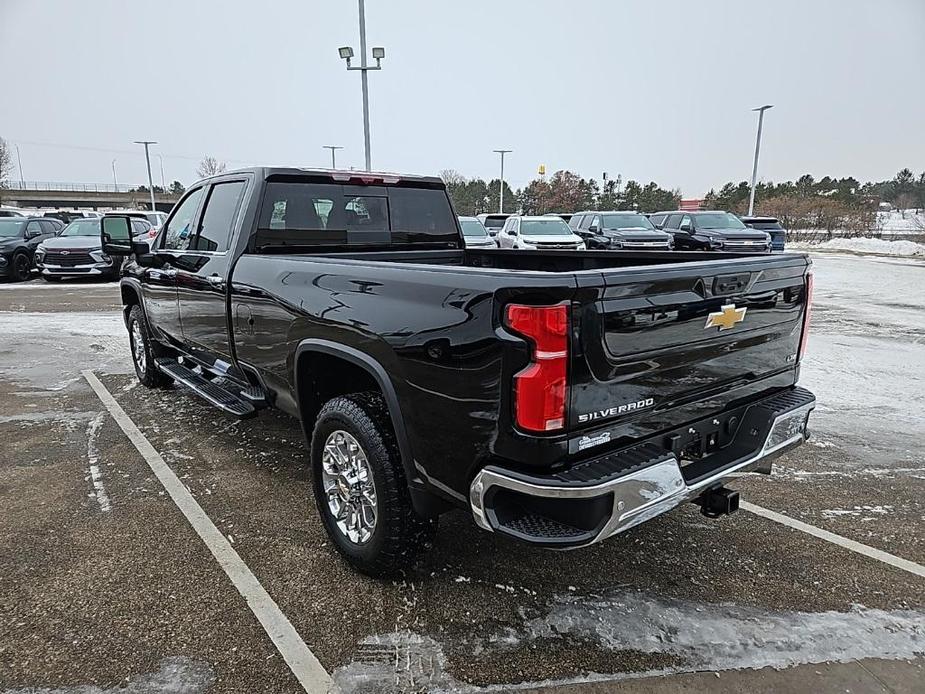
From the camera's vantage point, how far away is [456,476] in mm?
2393

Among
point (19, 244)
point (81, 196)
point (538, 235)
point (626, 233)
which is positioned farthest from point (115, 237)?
point (81, 196)

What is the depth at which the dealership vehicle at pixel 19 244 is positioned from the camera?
52.3 feet

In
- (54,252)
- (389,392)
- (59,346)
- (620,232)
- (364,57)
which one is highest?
(364,57)

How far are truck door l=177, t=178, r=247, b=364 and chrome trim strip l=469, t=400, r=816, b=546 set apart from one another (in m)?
2.58

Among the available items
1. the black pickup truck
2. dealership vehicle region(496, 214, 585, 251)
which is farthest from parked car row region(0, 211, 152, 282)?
the black pickup truck

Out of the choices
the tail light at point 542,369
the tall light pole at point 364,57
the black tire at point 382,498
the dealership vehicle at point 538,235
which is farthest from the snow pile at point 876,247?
the tail light at point 542,369

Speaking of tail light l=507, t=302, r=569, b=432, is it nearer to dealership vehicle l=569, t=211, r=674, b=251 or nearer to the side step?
the side step

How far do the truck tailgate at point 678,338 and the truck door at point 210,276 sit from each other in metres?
2.76

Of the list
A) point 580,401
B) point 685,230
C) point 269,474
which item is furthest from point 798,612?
point 685,230

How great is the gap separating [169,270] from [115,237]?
128 centimetres

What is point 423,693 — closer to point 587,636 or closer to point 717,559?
point 587,636

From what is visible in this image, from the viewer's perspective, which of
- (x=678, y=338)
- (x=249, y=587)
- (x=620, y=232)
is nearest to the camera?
(x=678, y=338)

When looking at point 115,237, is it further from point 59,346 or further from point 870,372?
point 870,372

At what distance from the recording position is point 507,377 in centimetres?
216
